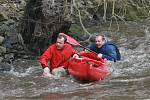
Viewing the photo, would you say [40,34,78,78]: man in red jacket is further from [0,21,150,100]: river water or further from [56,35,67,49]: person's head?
[0,21,150,100]: river water

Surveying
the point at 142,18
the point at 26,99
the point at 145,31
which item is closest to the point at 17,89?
the point at 26,99

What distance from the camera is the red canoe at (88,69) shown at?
9.99m

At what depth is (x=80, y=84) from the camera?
32.7 feet

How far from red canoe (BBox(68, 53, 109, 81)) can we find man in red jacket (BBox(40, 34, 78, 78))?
0.35 meters

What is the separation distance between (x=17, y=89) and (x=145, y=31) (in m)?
9.10

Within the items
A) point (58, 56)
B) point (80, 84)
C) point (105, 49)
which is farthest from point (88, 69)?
point (105, 49)

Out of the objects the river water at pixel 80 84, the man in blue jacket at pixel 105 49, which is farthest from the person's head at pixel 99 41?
the river water at pixel 80 84

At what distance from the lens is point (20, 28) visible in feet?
46.2

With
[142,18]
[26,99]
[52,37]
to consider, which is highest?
[142,18]

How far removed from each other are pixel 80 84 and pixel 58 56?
3.49 ft

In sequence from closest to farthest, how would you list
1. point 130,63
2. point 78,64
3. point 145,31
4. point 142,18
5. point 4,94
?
1. point 4,94
2. point 78,64
3. point 130,63
4. point 145,31
5. point 142,18

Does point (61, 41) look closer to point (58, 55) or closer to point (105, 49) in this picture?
point (58, 55)

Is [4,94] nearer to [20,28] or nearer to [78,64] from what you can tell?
[78,64]

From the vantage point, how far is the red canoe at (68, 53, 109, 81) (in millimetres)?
A: 9992
